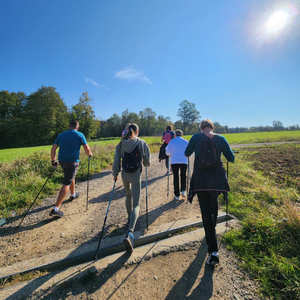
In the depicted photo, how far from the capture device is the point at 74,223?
4.02 metres

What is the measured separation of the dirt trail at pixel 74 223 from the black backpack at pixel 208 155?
7.24 feet

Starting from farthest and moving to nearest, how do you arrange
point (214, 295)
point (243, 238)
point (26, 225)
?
point (26, 225), point (243, 238), point (214, 295)

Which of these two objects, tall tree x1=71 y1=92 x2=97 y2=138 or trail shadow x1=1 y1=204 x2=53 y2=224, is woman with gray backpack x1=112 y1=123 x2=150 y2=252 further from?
tall tree x1=71 y1=92 x2=97 y2=138

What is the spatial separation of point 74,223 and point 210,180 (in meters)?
3.74

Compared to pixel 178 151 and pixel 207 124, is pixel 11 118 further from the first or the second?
pixel 207 124

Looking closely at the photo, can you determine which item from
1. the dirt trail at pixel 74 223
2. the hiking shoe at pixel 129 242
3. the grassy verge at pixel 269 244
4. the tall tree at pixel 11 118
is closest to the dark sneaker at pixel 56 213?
the dirt trail at pixel 74 223

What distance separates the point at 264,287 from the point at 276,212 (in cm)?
249

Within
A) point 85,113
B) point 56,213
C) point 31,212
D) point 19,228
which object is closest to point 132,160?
point 56,213

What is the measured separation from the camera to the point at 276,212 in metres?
4.00

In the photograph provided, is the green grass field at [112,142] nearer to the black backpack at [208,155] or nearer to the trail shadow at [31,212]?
the trail shadow at [31,212]

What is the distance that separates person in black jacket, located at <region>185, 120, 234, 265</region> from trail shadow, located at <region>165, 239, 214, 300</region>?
0.21 metres

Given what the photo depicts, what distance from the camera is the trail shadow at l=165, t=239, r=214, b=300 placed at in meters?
2.16

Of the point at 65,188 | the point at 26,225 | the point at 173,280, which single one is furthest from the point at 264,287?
the point at 26,225

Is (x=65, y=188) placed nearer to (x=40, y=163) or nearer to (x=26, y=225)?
(x=26, y=225)
